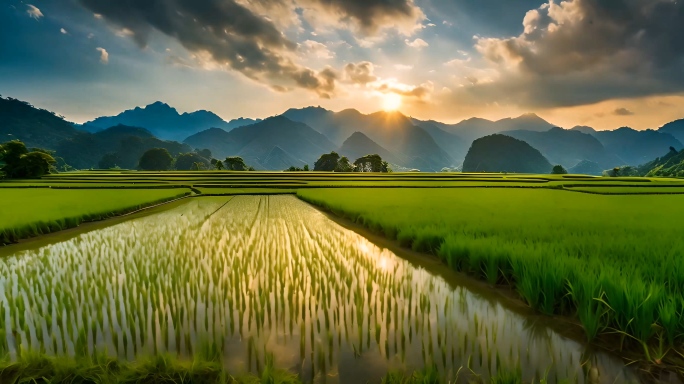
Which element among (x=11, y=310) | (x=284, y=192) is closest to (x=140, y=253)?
(x=11, y=310)

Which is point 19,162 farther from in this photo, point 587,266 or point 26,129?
point 26,129

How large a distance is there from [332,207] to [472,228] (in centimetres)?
851

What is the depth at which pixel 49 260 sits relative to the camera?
7363 millimetres

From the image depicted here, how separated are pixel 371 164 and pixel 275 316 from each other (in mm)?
Answer: 101856

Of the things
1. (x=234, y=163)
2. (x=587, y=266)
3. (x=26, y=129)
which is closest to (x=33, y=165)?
(x=234, y=163)

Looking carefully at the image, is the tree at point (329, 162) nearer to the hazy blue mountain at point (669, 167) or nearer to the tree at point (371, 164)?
the tree at point (371, 164)

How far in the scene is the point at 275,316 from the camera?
4.39 metres

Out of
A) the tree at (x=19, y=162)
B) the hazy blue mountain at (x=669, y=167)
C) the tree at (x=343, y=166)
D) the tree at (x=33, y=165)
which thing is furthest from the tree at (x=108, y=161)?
the hazy blue mountain at (x=669, y=167)

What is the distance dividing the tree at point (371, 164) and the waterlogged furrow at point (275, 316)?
96.7 m

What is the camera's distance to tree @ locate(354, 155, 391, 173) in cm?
10344

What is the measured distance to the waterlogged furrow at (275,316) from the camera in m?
3.36

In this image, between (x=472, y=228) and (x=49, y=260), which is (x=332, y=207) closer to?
(x=472, y=228)

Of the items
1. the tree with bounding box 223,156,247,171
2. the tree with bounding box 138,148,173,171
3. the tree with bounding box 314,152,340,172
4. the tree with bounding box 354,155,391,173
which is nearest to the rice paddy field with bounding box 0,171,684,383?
the tree with bounding box 314,152,340,172

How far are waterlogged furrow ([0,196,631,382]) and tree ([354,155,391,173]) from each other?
96671mm
